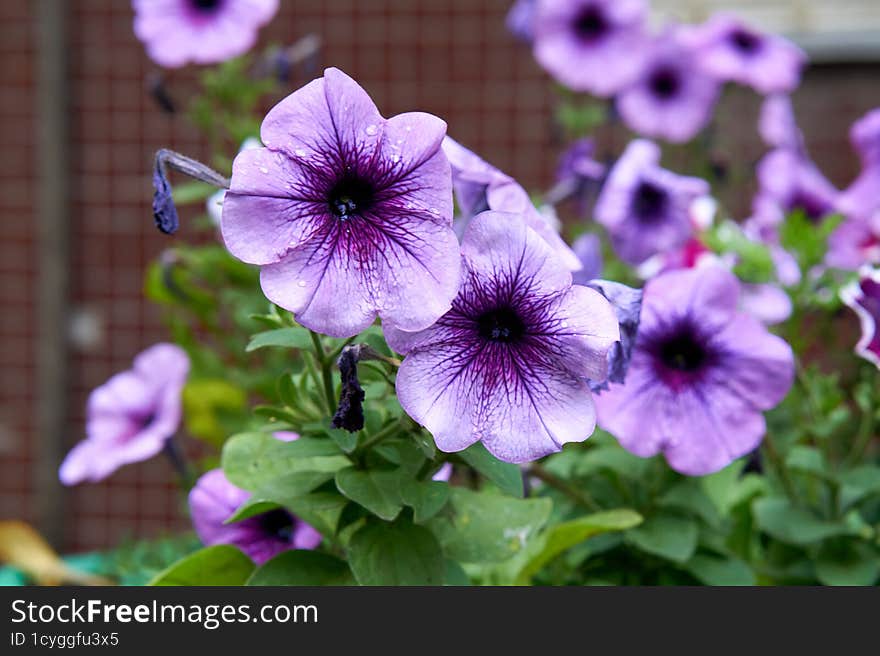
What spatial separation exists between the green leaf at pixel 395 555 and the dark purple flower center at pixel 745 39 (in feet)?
3.48

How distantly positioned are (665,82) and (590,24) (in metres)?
0.17

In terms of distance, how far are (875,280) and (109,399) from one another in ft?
2.33

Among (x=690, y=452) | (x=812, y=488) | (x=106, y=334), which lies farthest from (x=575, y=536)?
(x=106, y=334)

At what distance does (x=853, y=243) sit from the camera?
3.40ft

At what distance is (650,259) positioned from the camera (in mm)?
1145

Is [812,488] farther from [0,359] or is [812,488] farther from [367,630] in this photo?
[0,359]

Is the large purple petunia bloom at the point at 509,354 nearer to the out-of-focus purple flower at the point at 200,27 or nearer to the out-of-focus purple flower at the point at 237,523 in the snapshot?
the out-of-focus purple flower at the point at 237,523

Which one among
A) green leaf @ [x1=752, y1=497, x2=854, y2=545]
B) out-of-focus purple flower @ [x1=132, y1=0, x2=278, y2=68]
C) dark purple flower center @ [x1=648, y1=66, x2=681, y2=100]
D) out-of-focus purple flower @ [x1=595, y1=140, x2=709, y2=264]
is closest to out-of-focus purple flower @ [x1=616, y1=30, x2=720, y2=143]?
dark purple flower center @ [x1=648, y1=66, x2=681, y2=100]

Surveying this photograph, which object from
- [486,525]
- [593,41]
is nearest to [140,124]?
[593,41]

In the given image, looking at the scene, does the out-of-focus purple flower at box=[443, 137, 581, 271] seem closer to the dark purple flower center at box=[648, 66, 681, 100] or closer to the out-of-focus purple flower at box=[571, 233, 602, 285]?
the out-of-focus purple flower at box=[571, 233, 602, 285]

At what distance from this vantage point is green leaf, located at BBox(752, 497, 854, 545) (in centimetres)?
80

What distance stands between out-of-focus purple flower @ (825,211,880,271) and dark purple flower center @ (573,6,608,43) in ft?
1.90

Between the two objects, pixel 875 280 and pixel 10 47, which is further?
pixel 10 47

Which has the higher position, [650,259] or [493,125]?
[493,125]
